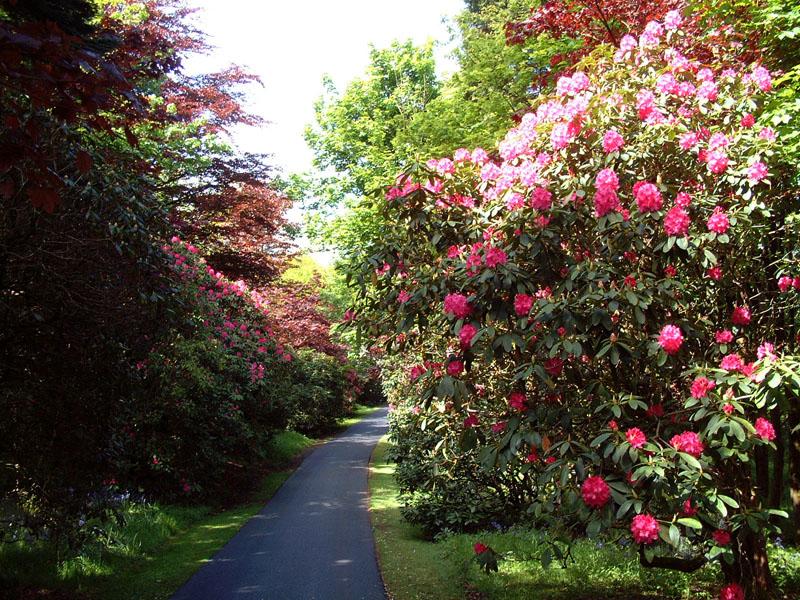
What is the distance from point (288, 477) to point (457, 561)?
8810 millimetres

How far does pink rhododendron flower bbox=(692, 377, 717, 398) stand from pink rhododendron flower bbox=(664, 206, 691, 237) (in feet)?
2.84

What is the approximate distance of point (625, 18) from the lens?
7965mm

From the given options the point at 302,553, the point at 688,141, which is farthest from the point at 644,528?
the point at 302,553

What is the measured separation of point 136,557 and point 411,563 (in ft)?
11.9

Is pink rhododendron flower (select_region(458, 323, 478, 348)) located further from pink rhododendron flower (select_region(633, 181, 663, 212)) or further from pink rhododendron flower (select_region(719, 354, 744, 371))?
pink rhododendron flower (select_region(719, 354, 744, 371))

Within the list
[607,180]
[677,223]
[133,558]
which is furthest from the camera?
[133,558]

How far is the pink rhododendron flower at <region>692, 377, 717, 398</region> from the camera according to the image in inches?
136

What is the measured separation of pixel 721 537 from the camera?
Answer: 3846 millimetres

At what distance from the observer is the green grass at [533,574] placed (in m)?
5.51

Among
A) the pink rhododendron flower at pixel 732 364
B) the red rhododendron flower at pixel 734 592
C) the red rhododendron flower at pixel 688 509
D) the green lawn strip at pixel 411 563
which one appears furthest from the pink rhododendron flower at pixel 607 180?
the green lawn strip at pixel 411 563

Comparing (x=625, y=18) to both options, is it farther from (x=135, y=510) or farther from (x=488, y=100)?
(x=135, y=510)

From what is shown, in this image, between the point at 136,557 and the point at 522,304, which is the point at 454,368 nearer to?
the point at 522,304

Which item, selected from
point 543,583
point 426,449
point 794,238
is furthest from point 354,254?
point 426,449

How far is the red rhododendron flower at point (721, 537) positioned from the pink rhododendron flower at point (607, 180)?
2313mm
